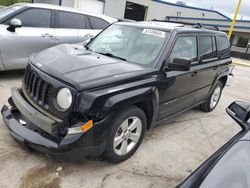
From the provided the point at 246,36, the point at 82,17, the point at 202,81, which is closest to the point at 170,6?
the point at 246,36

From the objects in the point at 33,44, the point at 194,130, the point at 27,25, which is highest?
the point at 27,25

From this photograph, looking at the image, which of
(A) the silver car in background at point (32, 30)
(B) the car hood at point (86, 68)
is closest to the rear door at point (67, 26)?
(A) the silver car in background at point (32, 30)

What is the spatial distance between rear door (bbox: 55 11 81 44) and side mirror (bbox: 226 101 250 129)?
448 cm

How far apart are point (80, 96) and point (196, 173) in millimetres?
1366

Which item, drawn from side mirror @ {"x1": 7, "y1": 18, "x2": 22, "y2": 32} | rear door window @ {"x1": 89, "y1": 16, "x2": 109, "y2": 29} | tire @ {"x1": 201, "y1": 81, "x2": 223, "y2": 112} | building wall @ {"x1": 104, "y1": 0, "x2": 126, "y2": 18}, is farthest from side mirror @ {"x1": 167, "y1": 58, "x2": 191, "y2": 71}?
building wall @ {"x1": 104, "y1": 0, "x2": 126, "y2": 18}

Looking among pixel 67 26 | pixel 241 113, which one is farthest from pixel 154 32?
pixel 67 26

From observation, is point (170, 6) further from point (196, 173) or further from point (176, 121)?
point (196, 173)

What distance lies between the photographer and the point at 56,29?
19.5 ft

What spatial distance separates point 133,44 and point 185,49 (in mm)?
879

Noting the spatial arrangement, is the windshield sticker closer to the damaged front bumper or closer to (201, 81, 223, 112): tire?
the damaged front bumper

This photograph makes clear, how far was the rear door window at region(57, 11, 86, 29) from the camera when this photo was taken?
237 inches

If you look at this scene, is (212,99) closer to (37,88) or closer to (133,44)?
(133,44)

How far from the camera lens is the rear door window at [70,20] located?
603 centimetres

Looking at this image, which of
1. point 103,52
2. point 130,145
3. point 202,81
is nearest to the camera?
point 130,145
